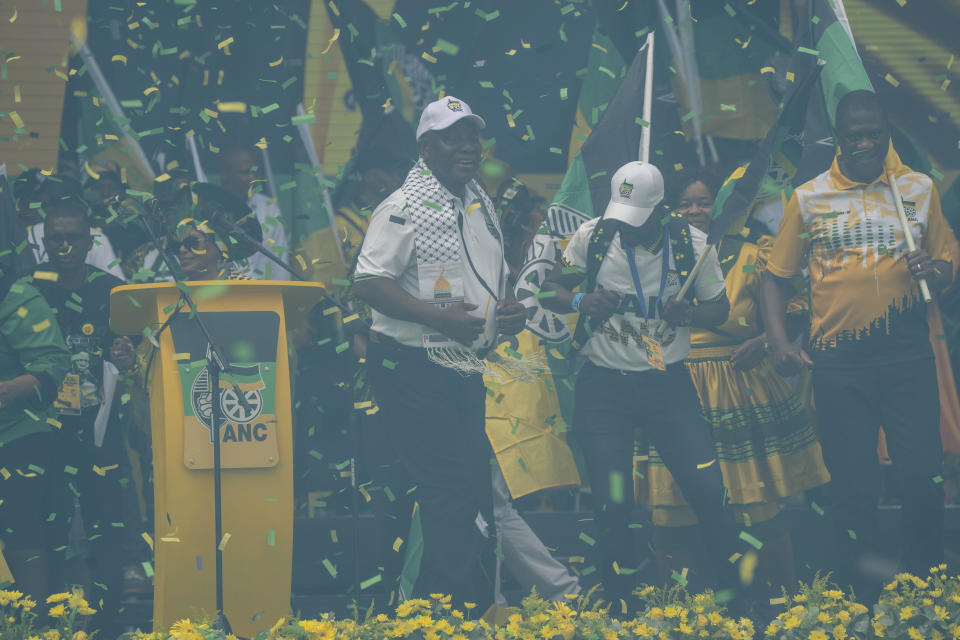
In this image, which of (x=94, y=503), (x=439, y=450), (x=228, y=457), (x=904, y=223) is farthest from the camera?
(x=94, y=503)

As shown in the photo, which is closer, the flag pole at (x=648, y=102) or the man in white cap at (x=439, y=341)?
the man in white cap at (x=439, y=341)

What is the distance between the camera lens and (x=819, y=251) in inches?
217

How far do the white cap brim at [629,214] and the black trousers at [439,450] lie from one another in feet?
3.25

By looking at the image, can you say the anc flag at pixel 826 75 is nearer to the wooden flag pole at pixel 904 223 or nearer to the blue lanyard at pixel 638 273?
the wooden flag pole at pixel 904 223

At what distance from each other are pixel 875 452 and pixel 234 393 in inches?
115

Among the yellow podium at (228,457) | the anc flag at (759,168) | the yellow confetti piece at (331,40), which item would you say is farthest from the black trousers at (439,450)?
the yellow confetti piece at (331,40)

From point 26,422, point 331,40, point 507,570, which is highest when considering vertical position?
point 331,40

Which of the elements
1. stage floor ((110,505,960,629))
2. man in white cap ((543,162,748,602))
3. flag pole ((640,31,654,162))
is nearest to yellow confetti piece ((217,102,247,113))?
stage floor ((110,505,960,629))

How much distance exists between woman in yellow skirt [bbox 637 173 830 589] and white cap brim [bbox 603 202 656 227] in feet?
3.31

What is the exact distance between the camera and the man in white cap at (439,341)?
4867 mm

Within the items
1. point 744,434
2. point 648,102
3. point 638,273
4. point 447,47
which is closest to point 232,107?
point 447,47

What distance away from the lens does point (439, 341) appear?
4.95 metres

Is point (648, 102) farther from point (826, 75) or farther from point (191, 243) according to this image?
point (191, 243)

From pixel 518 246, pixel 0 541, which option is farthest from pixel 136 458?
pixel 518 246
